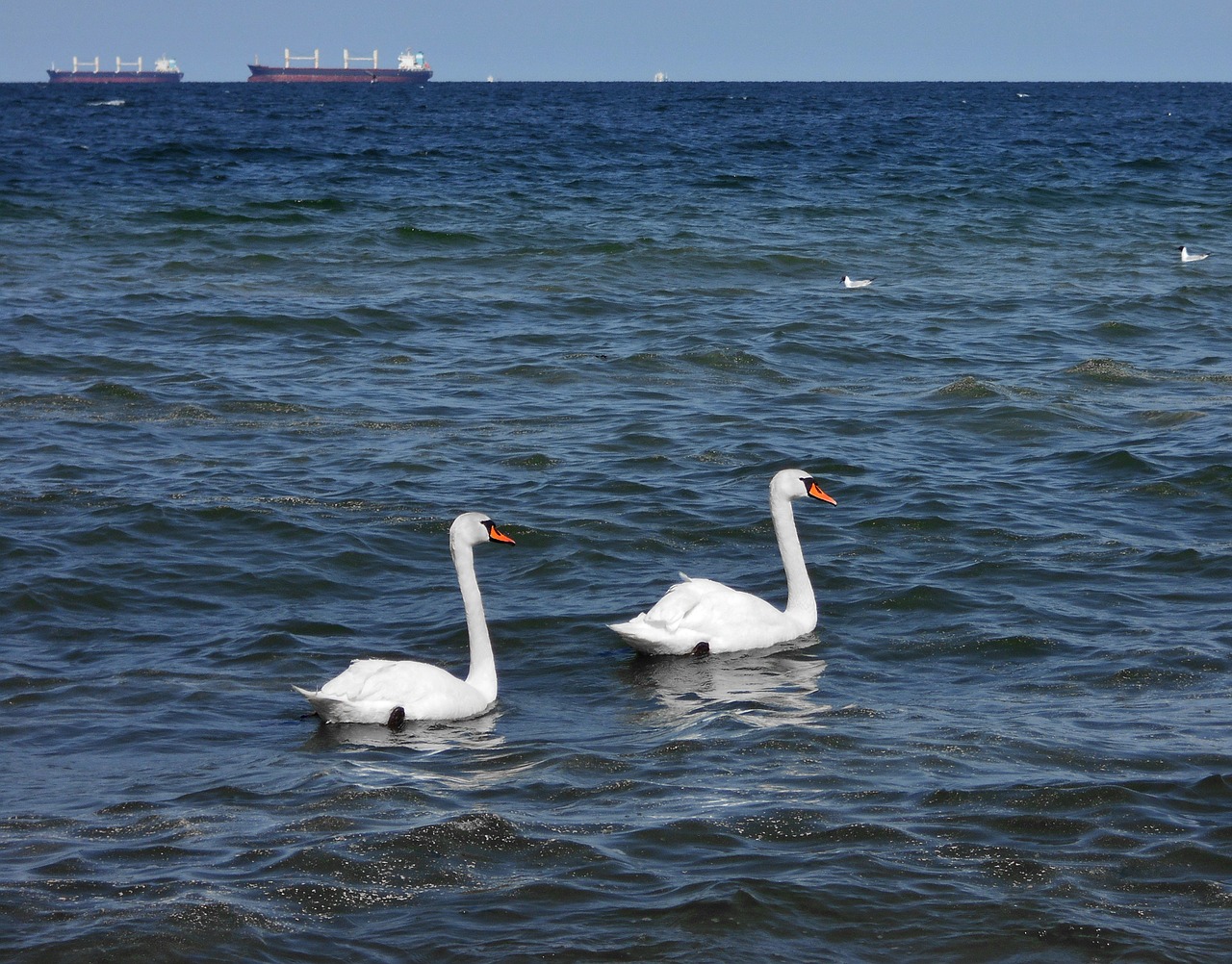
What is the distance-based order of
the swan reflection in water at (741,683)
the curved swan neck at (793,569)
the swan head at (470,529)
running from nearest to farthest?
the swan reflection in water at (741,683) < the swan head at (470,529) < the curved swan neck at (793,569)

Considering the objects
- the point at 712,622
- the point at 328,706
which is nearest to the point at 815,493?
the point at 712,622

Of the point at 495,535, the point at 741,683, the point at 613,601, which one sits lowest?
the point at 741,683

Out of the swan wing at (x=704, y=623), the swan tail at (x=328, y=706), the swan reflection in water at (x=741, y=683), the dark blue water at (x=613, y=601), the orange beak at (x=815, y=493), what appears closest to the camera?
the dark blue water at (x=613, y=601)

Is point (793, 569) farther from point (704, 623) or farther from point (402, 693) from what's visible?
point (402, 693)

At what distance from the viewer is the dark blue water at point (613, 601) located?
496 cm

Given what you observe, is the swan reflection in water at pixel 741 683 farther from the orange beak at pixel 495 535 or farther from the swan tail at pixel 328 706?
the swan tail at pixel 328 706

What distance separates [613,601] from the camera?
8.30 meters

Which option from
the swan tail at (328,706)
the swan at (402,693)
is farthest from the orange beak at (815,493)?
the swan tail at (328,706)

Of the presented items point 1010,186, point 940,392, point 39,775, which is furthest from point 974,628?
point 1010,186

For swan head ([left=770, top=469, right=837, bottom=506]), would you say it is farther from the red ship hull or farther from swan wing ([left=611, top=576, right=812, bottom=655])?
the red ship hull

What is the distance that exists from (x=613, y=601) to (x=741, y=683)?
125 cm

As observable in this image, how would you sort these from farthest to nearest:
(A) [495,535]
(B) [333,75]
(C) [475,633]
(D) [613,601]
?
(B) [333,75] < (D) [613,601] < (A) [495,535] < (C) [475,633]

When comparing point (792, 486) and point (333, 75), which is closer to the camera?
point (792, 486)

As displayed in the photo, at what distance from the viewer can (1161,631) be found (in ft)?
25.0
